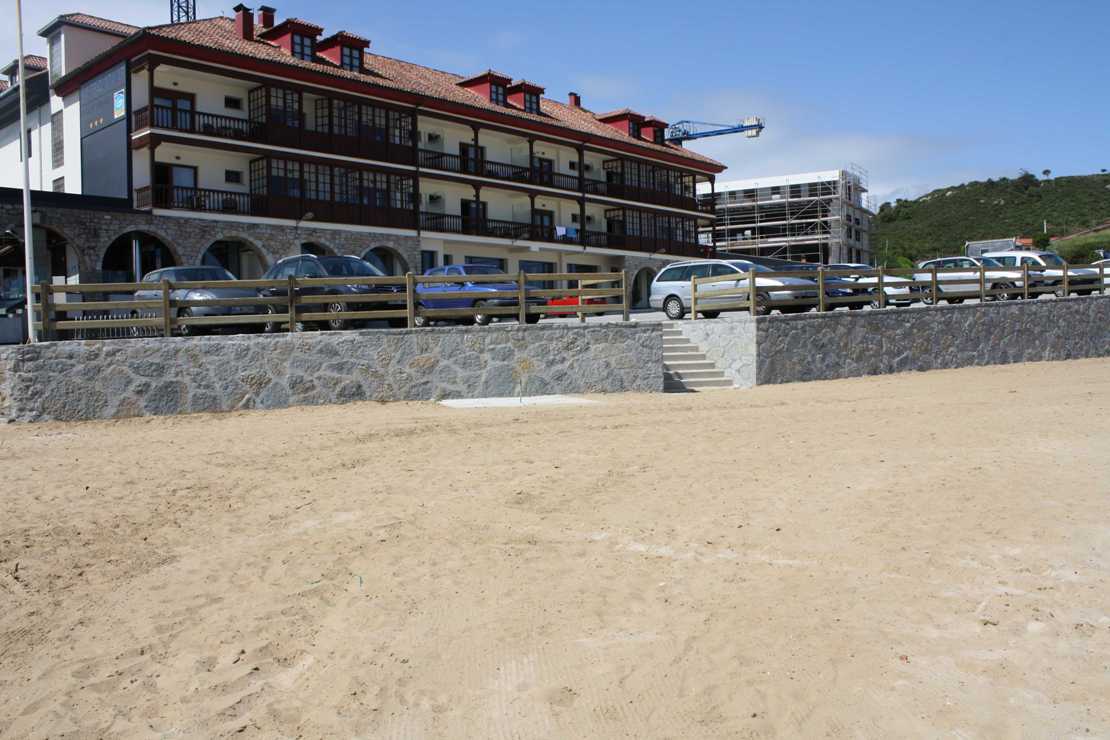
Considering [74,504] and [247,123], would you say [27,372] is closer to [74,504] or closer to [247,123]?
[74,504]

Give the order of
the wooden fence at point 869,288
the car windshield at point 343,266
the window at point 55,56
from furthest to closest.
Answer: the window at point 55,56 → the wooden fence at point 869,288 → the car windshield at point 343,266

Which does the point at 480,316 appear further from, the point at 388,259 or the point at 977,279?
the point at 388,259

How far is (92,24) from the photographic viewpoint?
32844 millimetres

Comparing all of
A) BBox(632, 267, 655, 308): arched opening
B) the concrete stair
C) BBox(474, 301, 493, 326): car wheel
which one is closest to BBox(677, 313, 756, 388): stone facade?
the concrete stair

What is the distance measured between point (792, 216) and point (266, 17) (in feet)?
173

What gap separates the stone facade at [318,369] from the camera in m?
12.9

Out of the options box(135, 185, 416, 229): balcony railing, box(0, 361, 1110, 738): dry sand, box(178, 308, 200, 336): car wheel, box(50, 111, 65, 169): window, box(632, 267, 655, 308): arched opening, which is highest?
box(50, 111, 65, 169): window

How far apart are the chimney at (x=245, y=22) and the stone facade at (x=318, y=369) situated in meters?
23.7

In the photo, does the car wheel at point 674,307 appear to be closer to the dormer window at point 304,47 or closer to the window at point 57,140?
the dormer window at point 304,47

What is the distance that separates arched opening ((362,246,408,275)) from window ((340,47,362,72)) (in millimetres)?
6967

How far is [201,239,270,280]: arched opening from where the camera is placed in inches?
1222

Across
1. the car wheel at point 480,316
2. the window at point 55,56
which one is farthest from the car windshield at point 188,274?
the window at point 55,56

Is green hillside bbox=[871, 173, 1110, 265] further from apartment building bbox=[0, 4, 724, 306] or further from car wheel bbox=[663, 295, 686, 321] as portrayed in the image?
car wheel bbox=[663, 295, 686, 321]

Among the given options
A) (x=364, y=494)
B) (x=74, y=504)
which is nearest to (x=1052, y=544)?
(x=364, y=494)
